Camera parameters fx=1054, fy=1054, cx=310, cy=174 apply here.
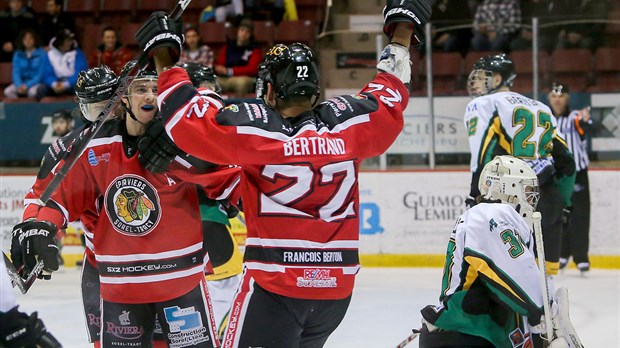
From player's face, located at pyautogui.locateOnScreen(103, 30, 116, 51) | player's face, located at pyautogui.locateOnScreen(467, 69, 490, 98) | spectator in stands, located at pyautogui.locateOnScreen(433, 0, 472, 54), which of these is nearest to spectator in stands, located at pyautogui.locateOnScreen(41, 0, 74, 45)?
player's face, located at pyautogui.locateOnScreen(103, 30, 116, 51)

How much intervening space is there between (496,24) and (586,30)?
0.71 meters

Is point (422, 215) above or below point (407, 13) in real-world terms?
below

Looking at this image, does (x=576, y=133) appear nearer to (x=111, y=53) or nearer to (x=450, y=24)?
(x=450, y=24)

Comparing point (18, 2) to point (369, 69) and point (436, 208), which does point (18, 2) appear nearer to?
point (369, 69)

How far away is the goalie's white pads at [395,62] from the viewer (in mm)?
2896

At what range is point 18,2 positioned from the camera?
10.5 metres

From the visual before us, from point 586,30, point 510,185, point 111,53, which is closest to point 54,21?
point 111,53

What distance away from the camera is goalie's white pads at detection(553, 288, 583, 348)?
2.98m

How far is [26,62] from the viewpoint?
32.7ft

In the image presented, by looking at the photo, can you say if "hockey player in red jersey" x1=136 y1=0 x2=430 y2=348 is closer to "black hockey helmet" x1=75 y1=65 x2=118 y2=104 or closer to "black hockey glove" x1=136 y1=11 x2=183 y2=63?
"black hockey glove" x1=136 y1=11 x2=183 y2=63

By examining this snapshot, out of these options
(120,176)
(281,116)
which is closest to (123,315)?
(120,176)

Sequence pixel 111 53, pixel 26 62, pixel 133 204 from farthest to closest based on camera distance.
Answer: pixel 26 62 → pixel 111 53 → pixel 133 204

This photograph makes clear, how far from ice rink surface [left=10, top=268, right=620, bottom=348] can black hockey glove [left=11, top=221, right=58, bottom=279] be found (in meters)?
2.40

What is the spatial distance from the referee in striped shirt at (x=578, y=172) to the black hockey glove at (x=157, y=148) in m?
5.04
